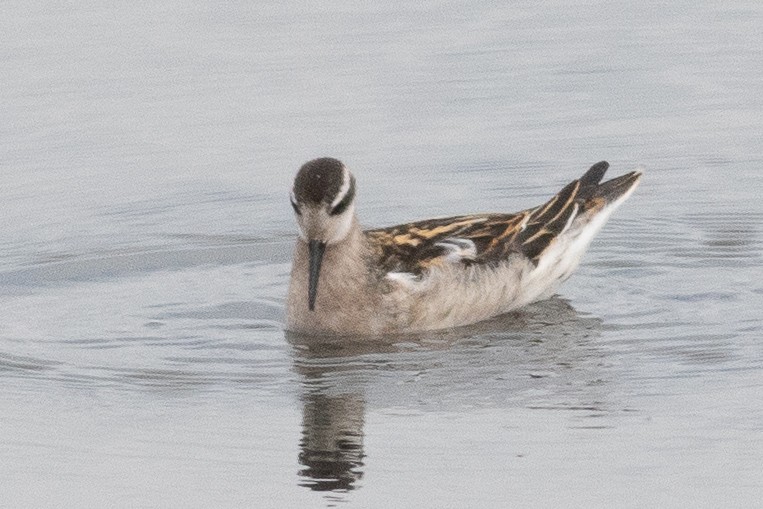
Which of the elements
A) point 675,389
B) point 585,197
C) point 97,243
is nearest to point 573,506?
point 675,389

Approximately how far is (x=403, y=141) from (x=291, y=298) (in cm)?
402

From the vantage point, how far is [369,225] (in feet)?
58.4

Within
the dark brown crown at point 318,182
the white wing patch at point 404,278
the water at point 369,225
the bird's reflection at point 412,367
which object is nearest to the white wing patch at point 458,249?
the white wing patch at point 404,278

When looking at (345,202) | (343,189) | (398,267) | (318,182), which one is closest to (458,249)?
(398,267)

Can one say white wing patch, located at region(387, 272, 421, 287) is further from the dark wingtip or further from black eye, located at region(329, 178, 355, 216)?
the dark wingtip

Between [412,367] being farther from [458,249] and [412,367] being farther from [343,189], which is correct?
[458,249]

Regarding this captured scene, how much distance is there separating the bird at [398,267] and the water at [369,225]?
241mm

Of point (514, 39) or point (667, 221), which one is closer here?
point (667, 221)

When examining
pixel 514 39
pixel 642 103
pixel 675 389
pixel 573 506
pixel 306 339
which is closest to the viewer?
pixel 573 506

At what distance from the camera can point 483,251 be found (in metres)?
15.9

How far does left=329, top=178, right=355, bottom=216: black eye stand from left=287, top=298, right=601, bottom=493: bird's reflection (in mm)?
972

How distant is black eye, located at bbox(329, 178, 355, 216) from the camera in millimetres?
14938

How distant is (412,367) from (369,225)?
3.62m

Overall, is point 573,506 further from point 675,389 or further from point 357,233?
point 357,233
